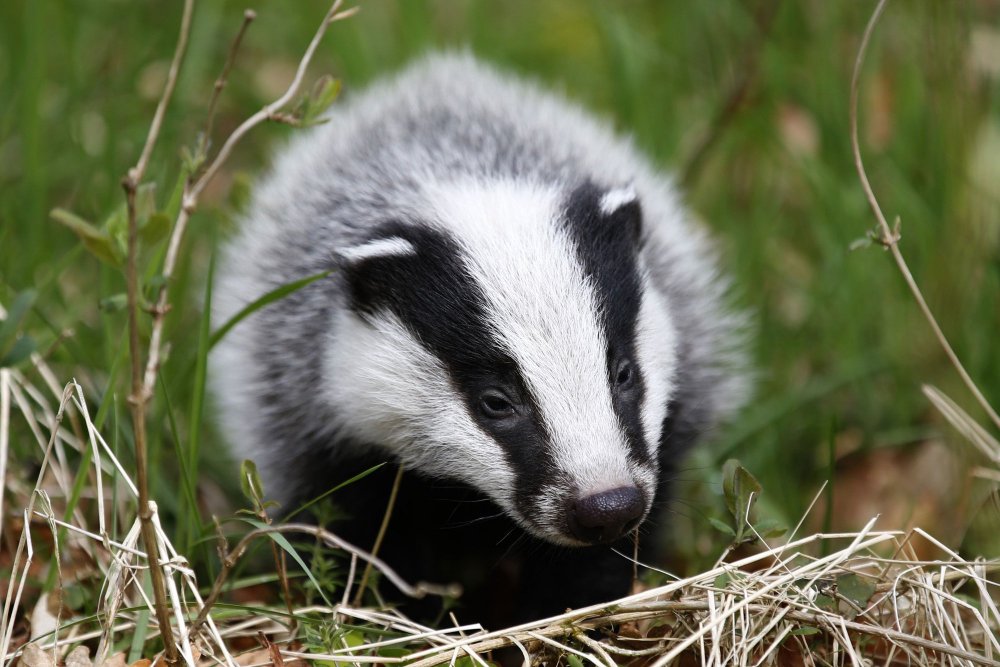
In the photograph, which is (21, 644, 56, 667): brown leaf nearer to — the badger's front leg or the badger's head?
the badger's head

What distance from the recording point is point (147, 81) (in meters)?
5.44

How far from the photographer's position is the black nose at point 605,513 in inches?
104

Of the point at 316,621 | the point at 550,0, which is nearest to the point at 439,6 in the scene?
the point at 550,0

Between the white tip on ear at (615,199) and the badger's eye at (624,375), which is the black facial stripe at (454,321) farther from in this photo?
the white tip on ear at (615,199)

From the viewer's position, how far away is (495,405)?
9.38 ft

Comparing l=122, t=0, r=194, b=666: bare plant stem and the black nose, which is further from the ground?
l=122, t=0, r=194, b=666: bare plant stem

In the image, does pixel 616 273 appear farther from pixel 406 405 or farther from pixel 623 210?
pixel 406 405

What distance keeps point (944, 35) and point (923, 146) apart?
6.32 ft

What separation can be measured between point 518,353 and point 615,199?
65cm

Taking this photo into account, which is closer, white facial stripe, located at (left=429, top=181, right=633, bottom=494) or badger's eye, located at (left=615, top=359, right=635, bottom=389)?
white facial stripe, located at (left=429, top=181, right=633, bottom=494)

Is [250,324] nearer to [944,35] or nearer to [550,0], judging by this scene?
[944,35]

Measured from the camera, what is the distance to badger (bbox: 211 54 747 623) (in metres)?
2.78

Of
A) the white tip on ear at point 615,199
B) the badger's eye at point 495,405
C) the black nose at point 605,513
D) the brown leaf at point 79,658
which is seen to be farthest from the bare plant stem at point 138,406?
the white tip on ear at point 615,199

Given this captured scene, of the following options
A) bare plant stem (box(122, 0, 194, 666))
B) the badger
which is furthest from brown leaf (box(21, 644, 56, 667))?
the badger
